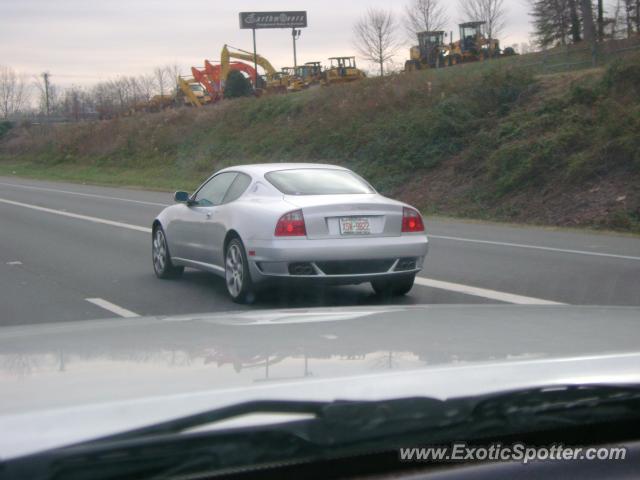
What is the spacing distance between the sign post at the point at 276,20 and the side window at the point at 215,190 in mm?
59199

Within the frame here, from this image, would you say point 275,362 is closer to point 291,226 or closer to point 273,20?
point 291,226

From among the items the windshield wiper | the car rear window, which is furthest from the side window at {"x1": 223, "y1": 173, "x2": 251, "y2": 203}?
the windshield wiper

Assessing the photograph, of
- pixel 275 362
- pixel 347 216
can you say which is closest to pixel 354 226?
pixel 347 216

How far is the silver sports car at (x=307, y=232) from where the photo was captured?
30.0 ft

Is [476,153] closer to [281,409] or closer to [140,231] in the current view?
[140,231]

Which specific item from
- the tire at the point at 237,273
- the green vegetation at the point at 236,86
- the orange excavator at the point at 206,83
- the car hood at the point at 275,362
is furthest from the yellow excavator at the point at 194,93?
the car hood at the point at 275,362

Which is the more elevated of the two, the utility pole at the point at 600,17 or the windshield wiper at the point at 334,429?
the utility pole at the point at 600,17

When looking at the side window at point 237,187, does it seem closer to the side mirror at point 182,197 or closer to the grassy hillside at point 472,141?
the side mirror at point 182,197

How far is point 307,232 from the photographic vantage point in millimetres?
9148

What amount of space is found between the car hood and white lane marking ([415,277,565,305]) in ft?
17.3

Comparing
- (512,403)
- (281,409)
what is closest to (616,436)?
(512,403)

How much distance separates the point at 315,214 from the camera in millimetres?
9180

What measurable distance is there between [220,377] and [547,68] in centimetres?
3343

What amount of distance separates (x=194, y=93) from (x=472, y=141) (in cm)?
3842
